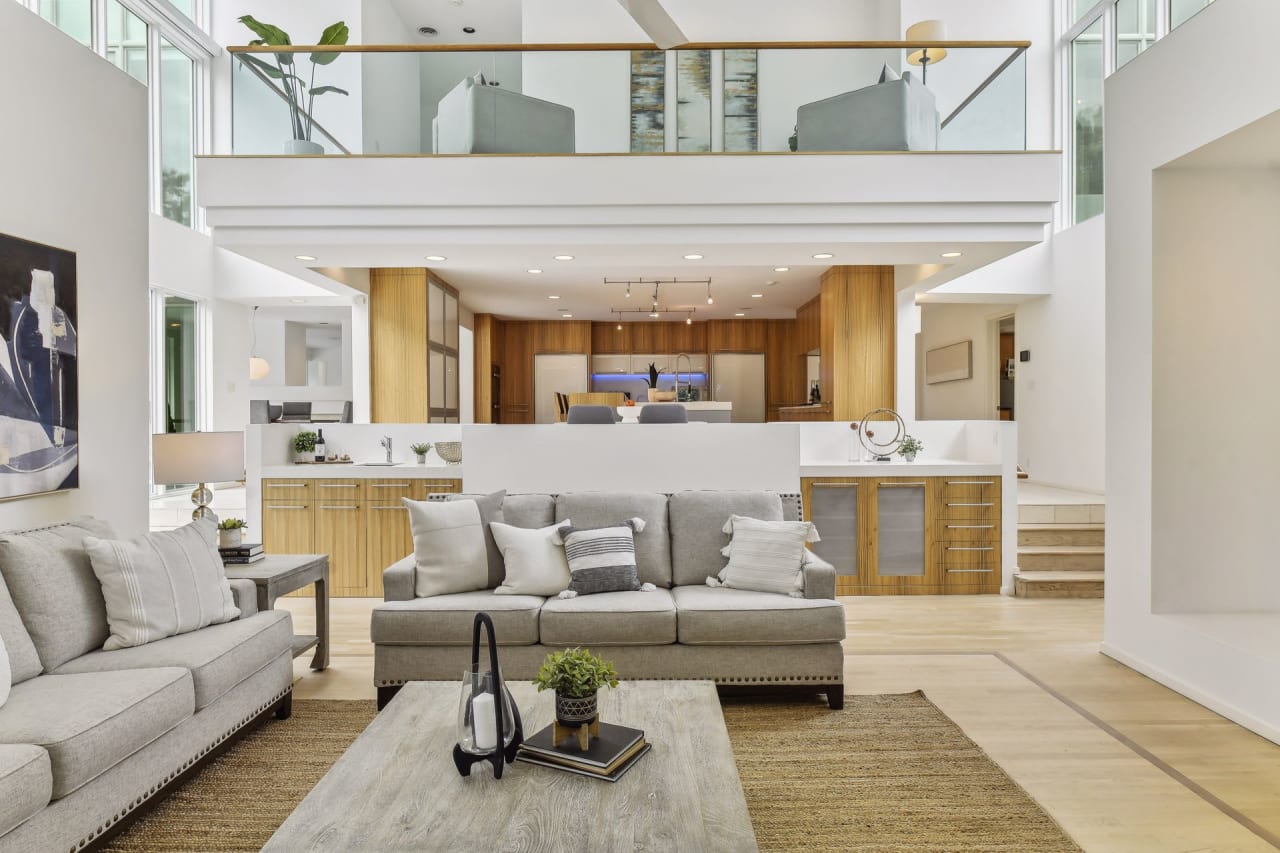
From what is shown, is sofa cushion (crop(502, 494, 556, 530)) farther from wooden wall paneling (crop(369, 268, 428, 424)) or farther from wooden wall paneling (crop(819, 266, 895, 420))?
wooden wall paneling (crop(819, 266, 895, 420))

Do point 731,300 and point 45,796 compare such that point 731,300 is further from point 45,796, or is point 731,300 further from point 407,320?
point 45,796

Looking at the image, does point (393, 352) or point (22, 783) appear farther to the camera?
point (393, 352)

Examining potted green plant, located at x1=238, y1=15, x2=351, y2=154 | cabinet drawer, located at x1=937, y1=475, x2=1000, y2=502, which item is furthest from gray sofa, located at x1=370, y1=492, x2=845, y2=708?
→ potted green plant, located at x1=238, y1=15, x2=351, y2=154

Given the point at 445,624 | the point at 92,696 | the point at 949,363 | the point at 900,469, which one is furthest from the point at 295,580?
the point at 949,363

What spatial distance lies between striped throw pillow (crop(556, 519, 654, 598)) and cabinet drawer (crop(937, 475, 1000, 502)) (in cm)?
296

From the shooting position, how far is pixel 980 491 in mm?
5562

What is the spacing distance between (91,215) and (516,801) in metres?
3.38

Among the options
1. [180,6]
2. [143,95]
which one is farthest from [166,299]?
[143,95]

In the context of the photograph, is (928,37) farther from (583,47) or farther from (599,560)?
(599,560)

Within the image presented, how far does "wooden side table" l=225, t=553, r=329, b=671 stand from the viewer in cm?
335

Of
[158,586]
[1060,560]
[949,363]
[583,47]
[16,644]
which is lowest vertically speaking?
[1060,560]

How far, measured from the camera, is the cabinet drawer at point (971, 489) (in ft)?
18.2

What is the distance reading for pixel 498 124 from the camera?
5.22 metres

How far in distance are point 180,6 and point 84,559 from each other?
801 cm
